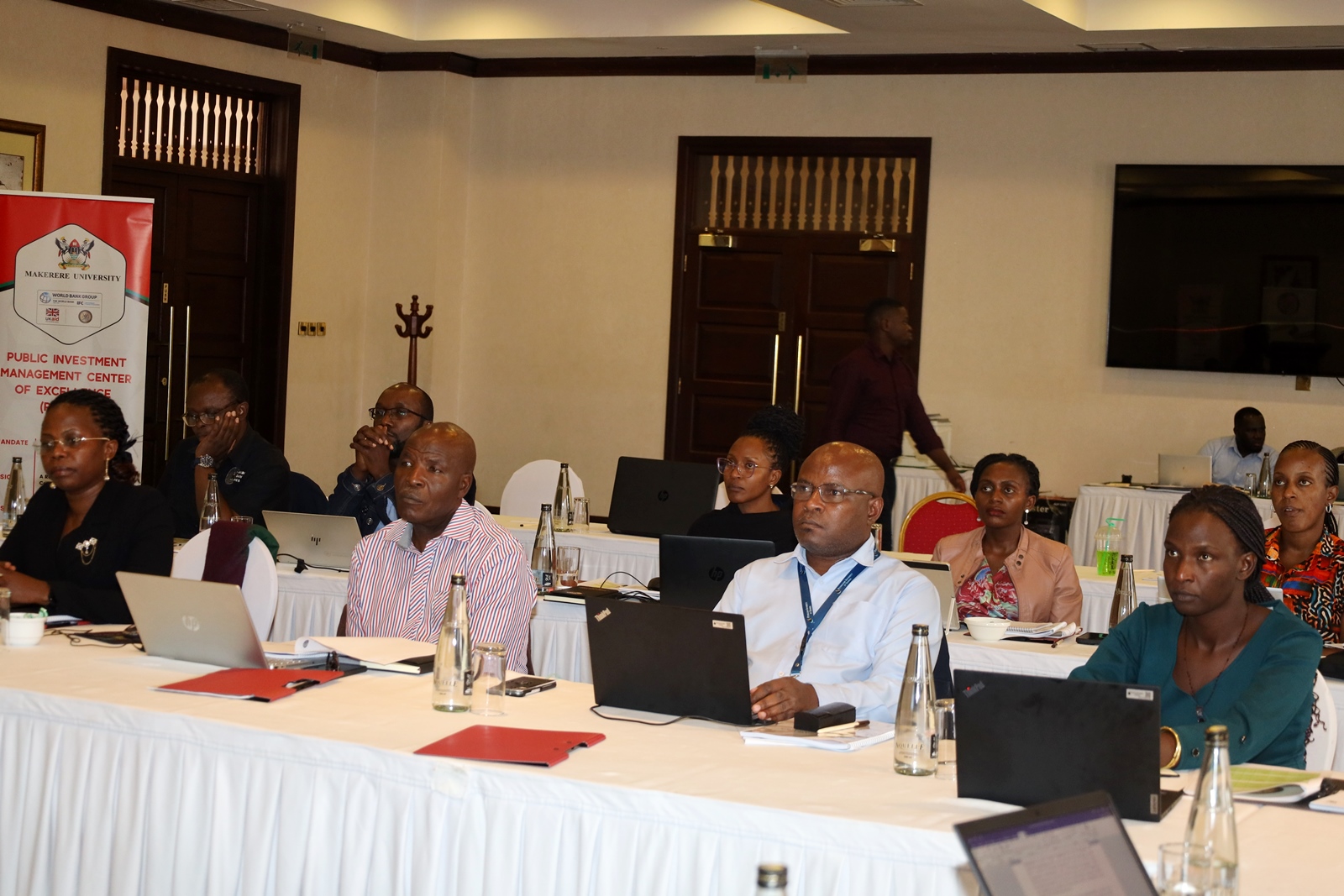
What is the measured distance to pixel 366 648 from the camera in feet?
11.2

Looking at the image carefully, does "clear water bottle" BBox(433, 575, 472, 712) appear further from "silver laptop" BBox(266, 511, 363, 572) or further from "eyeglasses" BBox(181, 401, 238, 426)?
"eyeglasses" BBox(181, 401, 238, 426)

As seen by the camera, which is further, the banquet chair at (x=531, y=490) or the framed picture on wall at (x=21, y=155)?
the framed picture on wall at (x=21, y=155)

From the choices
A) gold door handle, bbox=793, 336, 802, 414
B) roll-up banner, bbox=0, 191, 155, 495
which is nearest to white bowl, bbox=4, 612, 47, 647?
roll-up banner, bbox=0, 191, 155, 495

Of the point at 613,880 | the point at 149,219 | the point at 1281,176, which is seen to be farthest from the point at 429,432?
the point at 1281,176

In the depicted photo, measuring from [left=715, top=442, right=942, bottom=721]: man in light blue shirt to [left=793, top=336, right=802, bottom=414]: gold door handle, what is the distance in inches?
262

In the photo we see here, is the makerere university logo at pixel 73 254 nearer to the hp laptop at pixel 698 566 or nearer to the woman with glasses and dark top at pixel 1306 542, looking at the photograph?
the hp laptop at pixel 698 566

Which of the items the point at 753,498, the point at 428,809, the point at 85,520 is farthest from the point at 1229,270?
the point at 428,809

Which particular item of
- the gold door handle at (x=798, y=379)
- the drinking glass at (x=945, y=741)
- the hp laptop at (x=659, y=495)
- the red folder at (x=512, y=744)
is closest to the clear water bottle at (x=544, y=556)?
the hp laptop at (x=659, y=495)

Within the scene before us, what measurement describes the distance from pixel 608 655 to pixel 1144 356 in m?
7.15

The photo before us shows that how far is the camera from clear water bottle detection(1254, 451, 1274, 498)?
8.27m

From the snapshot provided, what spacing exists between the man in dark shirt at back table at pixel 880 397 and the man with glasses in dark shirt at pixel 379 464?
303 centimetres

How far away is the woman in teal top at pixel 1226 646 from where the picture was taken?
2885 mm

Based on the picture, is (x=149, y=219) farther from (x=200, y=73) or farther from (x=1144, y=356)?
(x=1144, y=356)

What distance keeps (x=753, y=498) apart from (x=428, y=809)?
2555 millimetres
